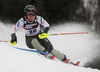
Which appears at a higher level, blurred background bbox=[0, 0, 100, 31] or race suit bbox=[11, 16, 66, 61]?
blurred background bbox=[0, 0, 100, 31]

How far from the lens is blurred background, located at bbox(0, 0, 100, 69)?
10453 mm

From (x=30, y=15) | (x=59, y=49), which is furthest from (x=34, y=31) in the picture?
(x=59, y=49)

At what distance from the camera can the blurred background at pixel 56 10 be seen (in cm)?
1045

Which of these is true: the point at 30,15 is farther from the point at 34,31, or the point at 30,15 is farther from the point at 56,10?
the point at 56,10

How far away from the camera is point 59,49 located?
19.8ft

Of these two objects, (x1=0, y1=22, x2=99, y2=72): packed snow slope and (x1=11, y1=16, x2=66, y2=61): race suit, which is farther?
(x1=11, y1=16, x2=66, y2=61): race suit

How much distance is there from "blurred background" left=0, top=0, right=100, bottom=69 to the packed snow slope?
1911 millimetres

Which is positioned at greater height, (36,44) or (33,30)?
(33,30)

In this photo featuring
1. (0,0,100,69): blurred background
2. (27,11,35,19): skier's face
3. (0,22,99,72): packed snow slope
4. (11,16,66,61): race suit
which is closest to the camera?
(0,22,99,72): packed snow slope

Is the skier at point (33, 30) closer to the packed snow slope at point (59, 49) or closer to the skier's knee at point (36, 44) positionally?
the skier's knee at point (36, 44)

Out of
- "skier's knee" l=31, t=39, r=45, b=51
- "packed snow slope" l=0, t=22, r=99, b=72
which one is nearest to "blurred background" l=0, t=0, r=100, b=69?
"packed snow slope" l=0, t=22, r=99, b=72

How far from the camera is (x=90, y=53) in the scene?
554 centimetres

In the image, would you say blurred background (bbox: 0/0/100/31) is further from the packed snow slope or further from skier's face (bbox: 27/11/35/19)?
skier's face (bbox: 27/11/35/19)

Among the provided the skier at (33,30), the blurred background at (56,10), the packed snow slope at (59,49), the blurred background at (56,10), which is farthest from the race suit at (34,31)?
the blurred background at (56,10)
